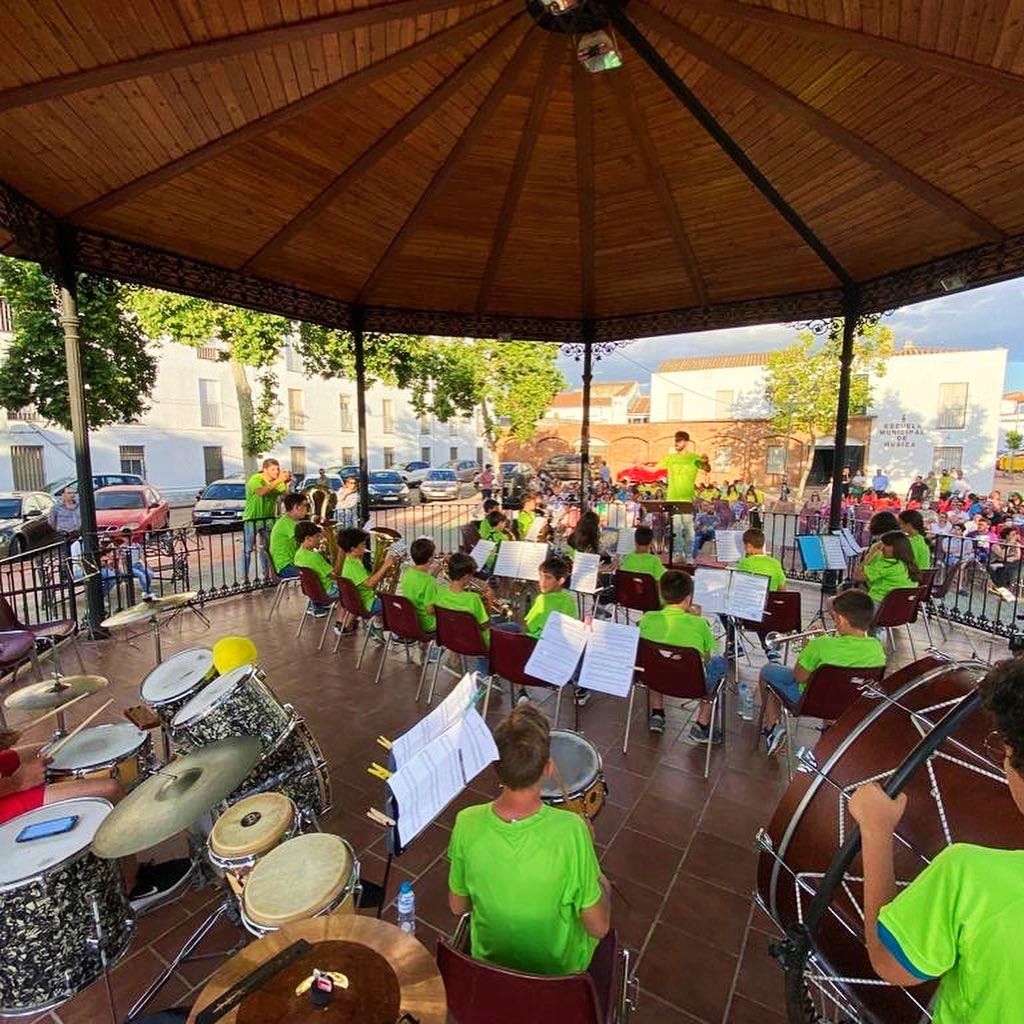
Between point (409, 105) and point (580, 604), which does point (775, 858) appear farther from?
point (580, 604)

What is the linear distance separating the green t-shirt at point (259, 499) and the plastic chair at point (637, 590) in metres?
5.72

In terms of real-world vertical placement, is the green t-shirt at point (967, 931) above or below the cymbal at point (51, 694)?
above

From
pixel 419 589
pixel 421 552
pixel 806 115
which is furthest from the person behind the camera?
pixel 421 552

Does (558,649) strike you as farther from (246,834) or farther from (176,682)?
(176,682)

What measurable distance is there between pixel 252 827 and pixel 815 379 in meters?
26.6

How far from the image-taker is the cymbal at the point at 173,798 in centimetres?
198

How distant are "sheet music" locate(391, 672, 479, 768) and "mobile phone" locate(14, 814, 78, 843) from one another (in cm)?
138

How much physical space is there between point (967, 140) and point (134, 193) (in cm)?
680

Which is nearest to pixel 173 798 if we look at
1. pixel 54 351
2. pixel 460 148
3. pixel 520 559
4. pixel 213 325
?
pixel 520 559

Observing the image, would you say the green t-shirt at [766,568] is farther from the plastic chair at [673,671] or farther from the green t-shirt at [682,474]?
the green t-shirt at [682,474]

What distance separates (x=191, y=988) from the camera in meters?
2.39

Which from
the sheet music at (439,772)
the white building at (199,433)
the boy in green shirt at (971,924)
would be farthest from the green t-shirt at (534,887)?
the white building at (199,433)

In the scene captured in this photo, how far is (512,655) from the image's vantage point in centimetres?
407

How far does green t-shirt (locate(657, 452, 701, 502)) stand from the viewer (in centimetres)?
934
